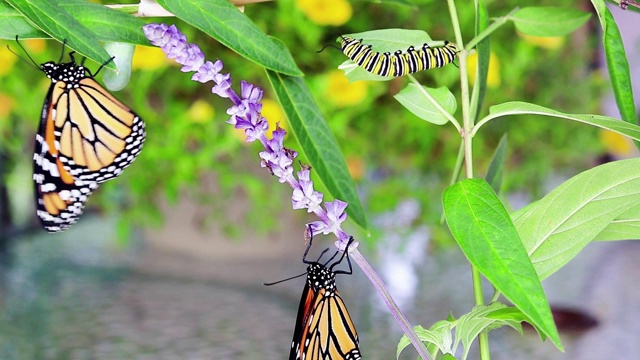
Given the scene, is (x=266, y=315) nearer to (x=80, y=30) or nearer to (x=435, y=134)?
(x=435, y=134)

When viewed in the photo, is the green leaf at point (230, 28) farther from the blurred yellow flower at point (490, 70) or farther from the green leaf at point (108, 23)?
the blurred yellow flower at point (490, 70)

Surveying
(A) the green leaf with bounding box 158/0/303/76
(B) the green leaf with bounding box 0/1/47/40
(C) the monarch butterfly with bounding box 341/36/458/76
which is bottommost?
(C) the monarch butterfly with bounding box 341/36/458/76

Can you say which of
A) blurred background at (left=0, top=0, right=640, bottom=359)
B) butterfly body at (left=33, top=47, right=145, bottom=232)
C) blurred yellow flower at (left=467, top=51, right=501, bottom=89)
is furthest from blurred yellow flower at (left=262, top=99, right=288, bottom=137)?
butterfly body at (left=33, top=47, right=145, bottom=232)

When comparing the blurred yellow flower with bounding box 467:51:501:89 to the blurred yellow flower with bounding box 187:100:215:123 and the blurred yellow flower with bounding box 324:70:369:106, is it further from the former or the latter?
the blurred yellow flower with bounding box 187:100:215:123

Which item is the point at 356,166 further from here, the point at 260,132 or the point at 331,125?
the point at 260,132

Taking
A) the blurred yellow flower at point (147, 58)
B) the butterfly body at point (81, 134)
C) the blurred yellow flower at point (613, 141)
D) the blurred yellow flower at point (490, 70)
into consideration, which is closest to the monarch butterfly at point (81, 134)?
the butterfly body at point (81, 134)

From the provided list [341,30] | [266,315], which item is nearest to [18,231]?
[266,315]
